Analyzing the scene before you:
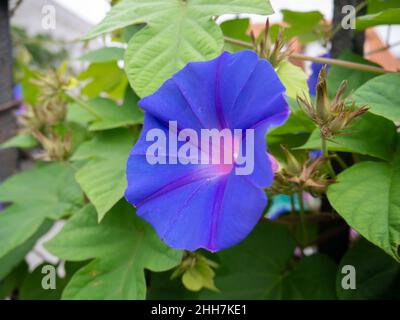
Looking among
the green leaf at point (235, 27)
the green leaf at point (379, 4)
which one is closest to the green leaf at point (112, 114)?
the green leaf at point (235, 27)

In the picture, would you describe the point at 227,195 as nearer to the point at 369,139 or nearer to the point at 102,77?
the point at 369,139

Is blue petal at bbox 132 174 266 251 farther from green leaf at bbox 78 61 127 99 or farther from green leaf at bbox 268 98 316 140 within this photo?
green leaf at bbox 78 61 127 99

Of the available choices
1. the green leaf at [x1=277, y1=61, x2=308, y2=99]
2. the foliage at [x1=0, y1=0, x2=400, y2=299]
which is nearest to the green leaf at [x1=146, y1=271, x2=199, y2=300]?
the foliage at [x1=0, y1=0, x2=400, y2=299]

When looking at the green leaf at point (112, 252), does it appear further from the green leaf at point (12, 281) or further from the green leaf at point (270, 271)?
the green leaf at point (12, 281)

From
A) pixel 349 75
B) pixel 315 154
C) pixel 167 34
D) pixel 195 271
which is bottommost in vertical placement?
pixel 195 271

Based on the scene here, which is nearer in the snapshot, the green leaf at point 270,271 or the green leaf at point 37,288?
the green leaf at point 270,271

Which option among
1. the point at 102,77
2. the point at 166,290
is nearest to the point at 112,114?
the point at 102,77

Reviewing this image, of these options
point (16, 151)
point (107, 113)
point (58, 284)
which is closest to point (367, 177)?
point (107, 113)
